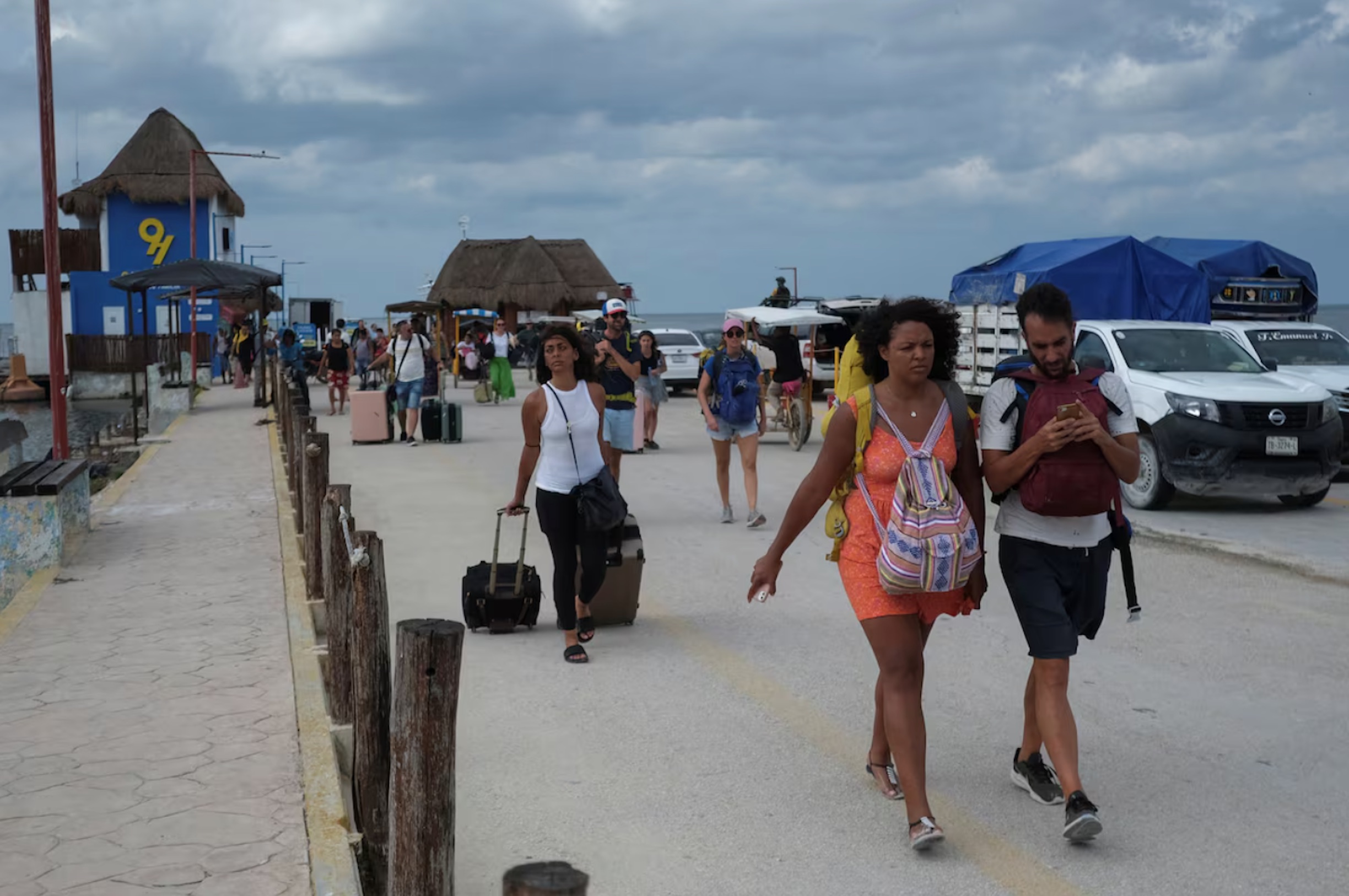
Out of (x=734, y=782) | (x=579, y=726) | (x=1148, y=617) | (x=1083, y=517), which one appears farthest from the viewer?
(x=1148, y=617)

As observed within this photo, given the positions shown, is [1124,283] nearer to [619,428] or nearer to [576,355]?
[619,428]

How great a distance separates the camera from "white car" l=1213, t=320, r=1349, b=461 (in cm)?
1719

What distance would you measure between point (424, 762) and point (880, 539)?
1.81 meters

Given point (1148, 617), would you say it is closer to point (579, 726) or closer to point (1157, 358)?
point (579, 726)

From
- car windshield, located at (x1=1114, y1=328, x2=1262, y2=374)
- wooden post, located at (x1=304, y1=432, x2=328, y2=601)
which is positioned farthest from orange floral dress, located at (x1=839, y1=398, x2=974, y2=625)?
car windshield, located at (x1=1114, y1=328, x2=1262, y2=374)

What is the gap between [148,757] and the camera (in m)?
5.77

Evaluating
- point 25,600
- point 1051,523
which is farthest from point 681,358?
point 1051,523

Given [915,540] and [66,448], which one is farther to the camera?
[66,448]

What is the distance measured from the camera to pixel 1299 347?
59.3ft

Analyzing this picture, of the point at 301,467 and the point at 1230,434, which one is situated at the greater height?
the point at 1230,434

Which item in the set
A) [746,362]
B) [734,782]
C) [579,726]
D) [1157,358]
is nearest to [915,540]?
[734,782]

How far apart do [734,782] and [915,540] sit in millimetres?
1403

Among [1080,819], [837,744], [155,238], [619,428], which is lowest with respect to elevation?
[837,744]

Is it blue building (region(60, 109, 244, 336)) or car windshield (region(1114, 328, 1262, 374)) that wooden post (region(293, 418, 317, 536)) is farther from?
blue building (region(60, 109, 244, 336))
